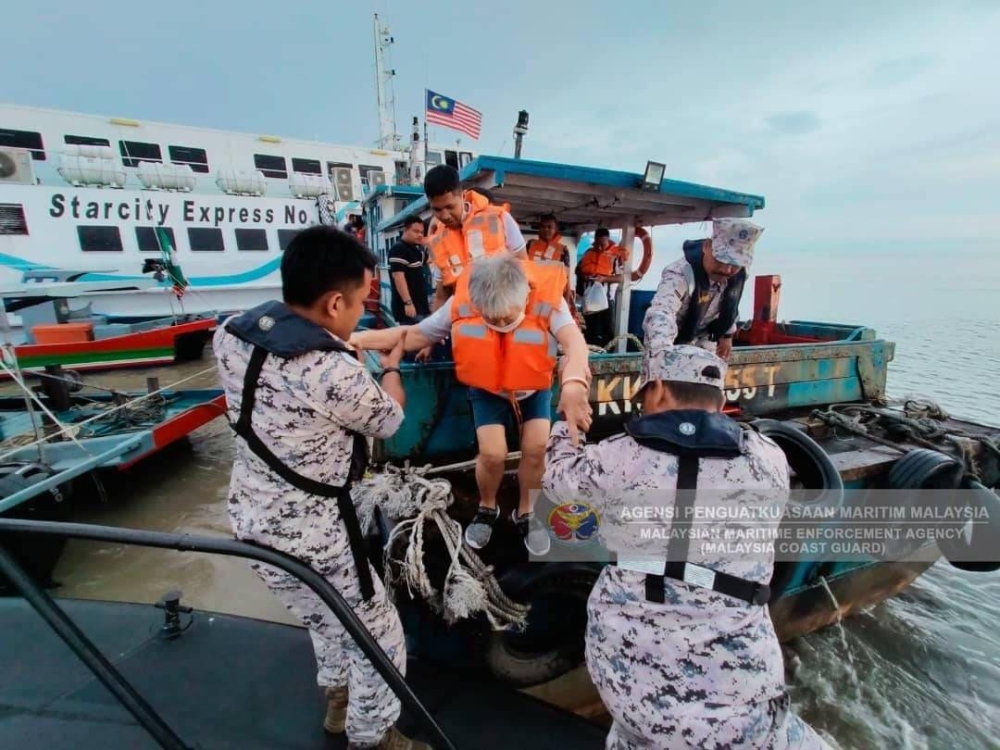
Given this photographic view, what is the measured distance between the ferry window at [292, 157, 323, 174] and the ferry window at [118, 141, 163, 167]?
431cm

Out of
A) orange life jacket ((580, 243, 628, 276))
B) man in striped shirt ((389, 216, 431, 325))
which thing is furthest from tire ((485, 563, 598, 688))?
orange life jacket ((580, 243, 628, 276))

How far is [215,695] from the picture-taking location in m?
2.21

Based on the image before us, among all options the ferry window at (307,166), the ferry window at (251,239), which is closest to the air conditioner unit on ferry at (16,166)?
the ferry window at (251,239)

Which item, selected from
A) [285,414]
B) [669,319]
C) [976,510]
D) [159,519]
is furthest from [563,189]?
[159,519]

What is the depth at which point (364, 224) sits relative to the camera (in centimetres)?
935

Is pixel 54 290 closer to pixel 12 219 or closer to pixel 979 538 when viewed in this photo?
pixel 12 219

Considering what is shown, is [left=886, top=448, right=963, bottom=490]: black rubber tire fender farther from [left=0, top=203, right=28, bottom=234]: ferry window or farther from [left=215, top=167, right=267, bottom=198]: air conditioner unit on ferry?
[left=0, top=203, right=28, bottom=234]: ferry window

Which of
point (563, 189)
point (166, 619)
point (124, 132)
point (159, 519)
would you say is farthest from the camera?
point (124, 132)

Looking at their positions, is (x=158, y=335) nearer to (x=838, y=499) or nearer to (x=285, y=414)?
(x=285, y=414)

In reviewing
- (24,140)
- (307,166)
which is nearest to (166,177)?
(24,140)

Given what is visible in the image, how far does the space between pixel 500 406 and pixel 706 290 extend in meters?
1.82

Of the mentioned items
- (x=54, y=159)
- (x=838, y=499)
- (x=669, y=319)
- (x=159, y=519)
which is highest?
(x=54, y=159)

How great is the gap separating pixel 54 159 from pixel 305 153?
7.53 m

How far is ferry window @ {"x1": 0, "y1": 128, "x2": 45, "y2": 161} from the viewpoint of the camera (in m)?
14.4
